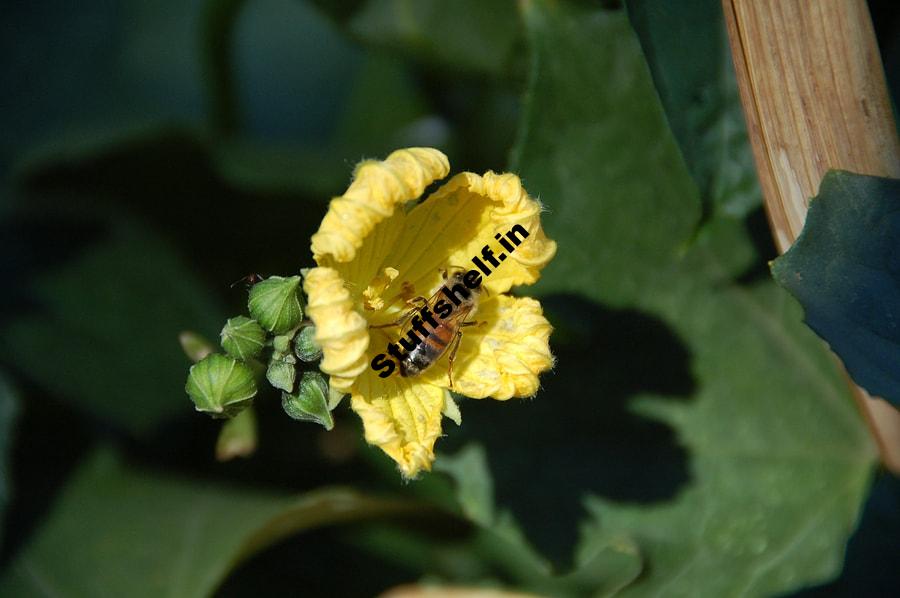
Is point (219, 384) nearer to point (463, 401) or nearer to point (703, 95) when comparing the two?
point (463, 401)

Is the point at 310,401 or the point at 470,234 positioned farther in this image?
the point at 470,234

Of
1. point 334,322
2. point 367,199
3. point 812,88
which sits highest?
point 812,88

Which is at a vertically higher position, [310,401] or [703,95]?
[703,95]

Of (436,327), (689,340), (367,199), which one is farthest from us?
(689,340)

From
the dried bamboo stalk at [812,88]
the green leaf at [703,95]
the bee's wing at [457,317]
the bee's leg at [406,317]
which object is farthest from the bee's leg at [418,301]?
the dried bamboo stalk at [812,88]

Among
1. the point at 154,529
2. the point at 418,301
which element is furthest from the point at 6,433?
the point at 418,301

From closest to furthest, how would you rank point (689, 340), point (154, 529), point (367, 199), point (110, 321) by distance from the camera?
point (367, 199) → point (689, 340) → point (154, 529) → point (110, 321)
